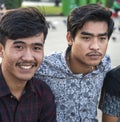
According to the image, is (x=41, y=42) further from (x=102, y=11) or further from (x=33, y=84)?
(x=102, y=11)

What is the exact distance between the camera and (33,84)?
7.91ft

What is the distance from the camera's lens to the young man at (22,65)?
2.20 metres

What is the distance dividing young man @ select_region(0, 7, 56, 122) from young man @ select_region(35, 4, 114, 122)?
0.83 feet

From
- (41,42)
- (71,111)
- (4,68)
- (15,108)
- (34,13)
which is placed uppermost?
(34,13)

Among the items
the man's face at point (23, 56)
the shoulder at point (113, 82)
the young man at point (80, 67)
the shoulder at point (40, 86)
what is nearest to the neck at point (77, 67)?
the young man at point (80, 67)

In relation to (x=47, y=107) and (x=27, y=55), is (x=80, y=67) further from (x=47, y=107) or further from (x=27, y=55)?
(x=27, y=55)

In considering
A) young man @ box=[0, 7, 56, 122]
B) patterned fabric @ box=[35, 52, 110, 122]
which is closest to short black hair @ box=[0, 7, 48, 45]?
young man @ box=[0, 7, 56, 122]

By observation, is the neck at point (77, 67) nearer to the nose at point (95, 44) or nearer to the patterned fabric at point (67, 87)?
the patterned fabric at point (67, 87)

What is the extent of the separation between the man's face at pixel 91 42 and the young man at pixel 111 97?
263mm

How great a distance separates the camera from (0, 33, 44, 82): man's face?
220 cm

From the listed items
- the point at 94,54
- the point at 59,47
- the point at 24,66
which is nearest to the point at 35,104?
the point at 24,66

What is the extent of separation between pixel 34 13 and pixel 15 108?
573 mm

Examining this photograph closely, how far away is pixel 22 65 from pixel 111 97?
0.83 metres

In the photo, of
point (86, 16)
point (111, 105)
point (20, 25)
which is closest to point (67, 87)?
point (111, 105)
